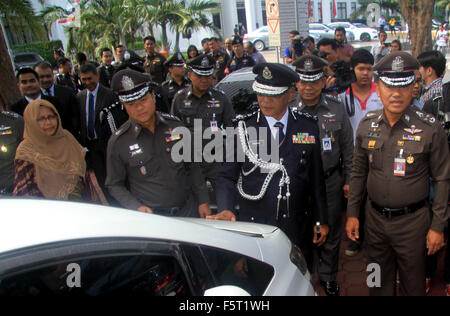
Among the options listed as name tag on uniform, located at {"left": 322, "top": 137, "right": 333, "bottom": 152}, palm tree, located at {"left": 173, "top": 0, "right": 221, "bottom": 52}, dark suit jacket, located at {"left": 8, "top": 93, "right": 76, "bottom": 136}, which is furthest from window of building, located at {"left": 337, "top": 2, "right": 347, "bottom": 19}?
name tag on uniform, located at {"left": 322, "top": 137, "right": 333, "bottom": 152}

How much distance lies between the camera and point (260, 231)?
6.86ft

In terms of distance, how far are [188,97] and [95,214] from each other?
3130mm

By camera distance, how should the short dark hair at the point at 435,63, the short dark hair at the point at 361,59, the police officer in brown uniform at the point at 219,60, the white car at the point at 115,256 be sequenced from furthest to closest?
1. the police officer in brown uniform at the point at 219,60
2. the short dark hair at the point at 435,63
3. the short dark hair at the point at 361,59
4. the white car at the point at 115,256

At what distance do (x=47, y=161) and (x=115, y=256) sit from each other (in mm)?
1975

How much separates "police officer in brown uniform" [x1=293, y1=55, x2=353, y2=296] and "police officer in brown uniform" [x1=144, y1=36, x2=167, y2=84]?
5.07m

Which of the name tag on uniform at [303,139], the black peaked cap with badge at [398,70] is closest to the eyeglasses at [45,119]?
the name tag on uniform at [303,139]

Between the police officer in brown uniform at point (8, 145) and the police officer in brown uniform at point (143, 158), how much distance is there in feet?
4.27

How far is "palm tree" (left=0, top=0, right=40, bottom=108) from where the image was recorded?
5.12 metres

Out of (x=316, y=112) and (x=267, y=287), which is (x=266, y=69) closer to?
(x=316, y=112)

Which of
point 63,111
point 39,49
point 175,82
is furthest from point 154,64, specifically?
point 39,49

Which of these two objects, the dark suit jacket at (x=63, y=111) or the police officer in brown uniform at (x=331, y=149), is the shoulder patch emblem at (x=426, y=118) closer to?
the police officer in brown uniform at (x=331, y=149)

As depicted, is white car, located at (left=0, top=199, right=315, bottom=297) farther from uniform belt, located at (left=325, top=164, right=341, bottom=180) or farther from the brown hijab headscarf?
the brown hijab headscarf

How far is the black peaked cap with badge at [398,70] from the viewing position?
2258 mm

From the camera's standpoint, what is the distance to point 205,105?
4.29m
